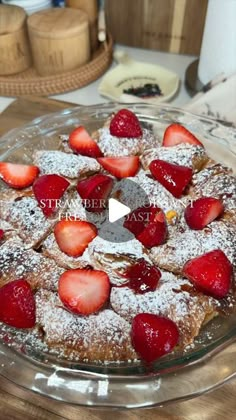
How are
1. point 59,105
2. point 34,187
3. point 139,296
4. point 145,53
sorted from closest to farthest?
point 139,296 → point 34,187 → point 59,105 → point 145,53

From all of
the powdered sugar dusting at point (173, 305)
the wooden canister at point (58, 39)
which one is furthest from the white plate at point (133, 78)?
the powdered sugar dusting at point (173, 305)

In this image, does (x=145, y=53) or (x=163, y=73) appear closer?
(x=163, y=73)

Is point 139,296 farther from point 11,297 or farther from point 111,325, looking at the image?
point 11,297

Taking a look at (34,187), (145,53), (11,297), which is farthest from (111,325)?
(145,53)

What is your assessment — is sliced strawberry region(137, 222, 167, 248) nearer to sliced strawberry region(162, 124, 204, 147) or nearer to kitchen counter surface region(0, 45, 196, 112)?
sliced strawberry region(162, 124, 204, 147)

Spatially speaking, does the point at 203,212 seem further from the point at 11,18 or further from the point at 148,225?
the point at 11,18
